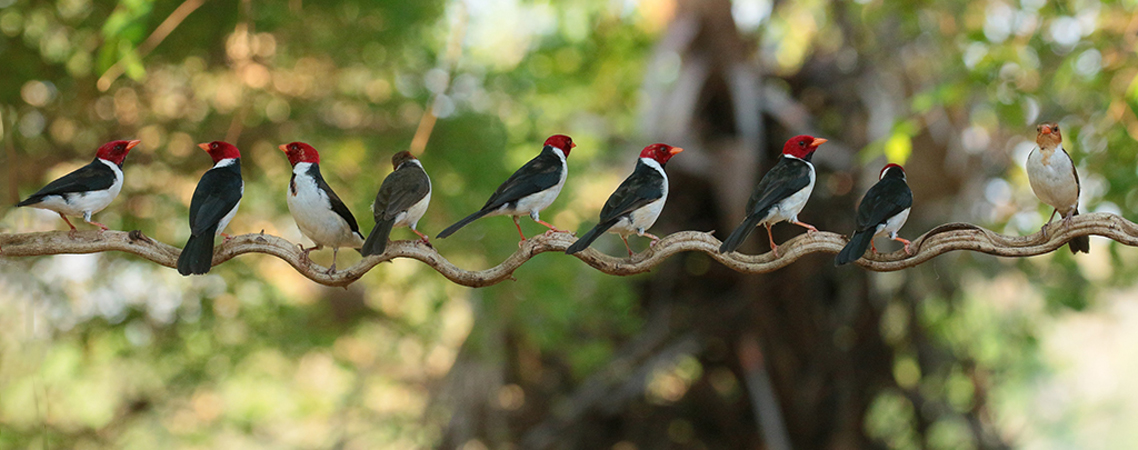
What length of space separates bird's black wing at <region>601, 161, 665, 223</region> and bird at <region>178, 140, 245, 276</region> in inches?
27.9

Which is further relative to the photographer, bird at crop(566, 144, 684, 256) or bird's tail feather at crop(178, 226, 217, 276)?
bird at crop(566, 144, 684, 256)

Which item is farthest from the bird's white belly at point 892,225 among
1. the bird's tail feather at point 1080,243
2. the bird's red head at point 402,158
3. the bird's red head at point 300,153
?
the bird's red head at point 300,153

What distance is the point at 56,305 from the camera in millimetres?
4289

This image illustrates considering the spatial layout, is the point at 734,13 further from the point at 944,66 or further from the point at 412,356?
the point at 412,356

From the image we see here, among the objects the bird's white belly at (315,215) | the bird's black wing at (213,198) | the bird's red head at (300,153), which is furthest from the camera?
the bird's red head at (300,153)

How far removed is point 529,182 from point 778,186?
485 millimetres

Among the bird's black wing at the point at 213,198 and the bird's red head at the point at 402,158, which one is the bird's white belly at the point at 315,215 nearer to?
the bird's black wing at the point at 213,198

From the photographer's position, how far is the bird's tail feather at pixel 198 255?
1433 millimetres

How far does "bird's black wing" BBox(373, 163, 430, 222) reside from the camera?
155cm

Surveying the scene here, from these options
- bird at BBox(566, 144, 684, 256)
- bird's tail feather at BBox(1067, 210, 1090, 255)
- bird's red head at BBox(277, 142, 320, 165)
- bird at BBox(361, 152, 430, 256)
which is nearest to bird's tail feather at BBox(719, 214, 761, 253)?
bird at BBox(566, 144, 684, 256)

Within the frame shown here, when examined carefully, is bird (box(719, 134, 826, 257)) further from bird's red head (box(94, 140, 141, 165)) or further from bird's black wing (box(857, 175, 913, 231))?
bird's red head (box(94, 140, 141, 165))

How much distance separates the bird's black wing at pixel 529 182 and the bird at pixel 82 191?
2.39 ft

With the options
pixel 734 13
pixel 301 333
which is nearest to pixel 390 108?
pixel 301 333

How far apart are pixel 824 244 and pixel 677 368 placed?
4.39m
